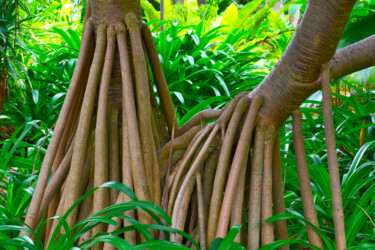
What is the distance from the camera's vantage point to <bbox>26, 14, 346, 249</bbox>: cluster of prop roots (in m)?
1.48

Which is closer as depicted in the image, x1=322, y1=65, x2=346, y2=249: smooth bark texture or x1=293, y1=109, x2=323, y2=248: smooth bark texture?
x1=322, y1=65, x2=346, y2=249: smooth bark texture

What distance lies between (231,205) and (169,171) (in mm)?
299

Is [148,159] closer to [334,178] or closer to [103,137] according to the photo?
[103,137]

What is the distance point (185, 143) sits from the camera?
5.58ft

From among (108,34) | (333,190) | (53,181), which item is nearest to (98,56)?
(108,34)

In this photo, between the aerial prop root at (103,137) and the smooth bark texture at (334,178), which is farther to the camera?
the aerial prop root at (103,137)

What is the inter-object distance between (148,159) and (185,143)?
0.19m

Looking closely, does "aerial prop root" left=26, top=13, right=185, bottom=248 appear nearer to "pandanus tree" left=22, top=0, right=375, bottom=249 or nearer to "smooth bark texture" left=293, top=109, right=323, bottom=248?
"pandanus tree" left=22, top=0, right=375, bottom=249

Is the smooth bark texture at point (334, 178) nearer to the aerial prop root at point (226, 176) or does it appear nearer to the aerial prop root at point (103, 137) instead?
the aerial prop root at point (226, 176)

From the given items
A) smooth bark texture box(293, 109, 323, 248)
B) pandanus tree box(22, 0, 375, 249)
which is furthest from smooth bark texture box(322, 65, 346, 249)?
smooth bark texture box(293, 109, 323, 248)

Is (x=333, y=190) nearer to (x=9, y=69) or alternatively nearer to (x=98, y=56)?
(x=98, y=56)

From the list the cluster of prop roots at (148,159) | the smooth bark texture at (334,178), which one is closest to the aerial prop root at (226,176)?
the cluster of prop roots at (148,159)

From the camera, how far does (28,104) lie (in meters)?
3.52

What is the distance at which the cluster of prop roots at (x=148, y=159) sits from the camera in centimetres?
148
